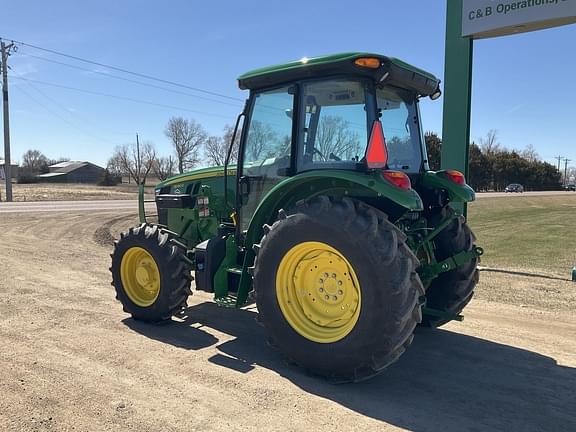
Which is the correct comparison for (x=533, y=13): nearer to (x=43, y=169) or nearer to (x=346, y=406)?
(x=346, y=406)

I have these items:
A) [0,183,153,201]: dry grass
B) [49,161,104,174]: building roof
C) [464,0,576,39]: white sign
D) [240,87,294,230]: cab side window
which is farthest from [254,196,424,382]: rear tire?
[49,161,104,174]: building roof

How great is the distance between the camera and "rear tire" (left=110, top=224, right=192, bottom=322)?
520 cm

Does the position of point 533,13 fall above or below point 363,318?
above

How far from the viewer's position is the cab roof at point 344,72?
155 inches

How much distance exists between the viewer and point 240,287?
15.4 ft

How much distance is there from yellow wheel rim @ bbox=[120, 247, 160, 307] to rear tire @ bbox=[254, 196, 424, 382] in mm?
1799

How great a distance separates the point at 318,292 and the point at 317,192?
0.88 metres

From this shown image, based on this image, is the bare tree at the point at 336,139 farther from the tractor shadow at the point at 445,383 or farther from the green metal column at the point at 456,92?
the green metal column at the point at 456,92

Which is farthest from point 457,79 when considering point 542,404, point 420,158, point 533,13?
point 542,404

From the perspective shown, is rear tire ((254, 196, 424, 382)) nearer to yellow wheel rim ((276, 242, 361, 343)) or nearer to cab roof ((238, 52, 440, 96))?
yellow wheel rim ((276, 242, 361, 343))

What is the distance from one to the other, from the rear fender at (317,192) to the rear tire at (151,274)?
35.4 inches

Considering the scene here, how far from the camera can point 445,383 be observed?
3920 millimetres

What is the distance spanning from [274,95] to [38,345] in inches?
131

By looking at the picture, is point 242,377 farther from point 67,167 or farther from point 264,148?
point 67,167
